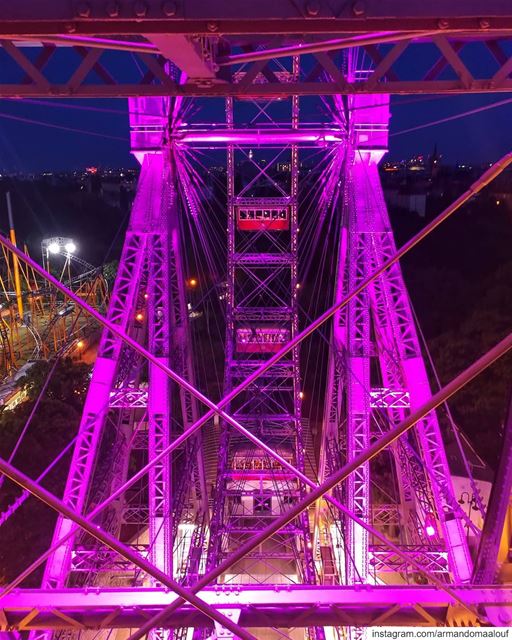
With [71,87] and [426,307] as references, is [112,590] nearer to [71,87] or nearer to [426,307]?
[71,87]

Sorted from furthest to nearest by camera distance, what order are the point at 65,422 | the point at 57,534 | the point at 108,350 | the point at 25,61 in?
the point at 65,422 < the point at 108,350 < the point at 57,534 < the point at 25,61

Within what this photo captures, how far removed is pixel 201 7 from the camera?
1.93 meters

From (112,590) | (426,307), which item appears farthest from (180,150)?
(426,307)

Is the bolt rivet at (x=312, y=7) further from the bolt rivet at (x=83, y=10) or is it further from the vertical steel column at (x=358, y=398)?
the vertical steel column at (x=358, y=398)

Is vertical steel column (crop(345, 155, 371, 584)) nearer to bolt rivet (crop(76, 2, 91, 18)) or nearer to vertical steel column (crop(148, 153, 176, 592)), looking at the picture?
vertical steel column (crop(148, 153, 176, 592))

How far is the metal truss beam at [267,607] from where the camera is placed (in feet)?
10.3

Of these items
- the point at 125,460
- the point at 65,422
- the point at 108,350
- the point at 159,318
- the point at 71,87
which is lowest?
the point at 71,87

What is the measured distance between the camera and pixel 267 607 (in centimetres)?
323

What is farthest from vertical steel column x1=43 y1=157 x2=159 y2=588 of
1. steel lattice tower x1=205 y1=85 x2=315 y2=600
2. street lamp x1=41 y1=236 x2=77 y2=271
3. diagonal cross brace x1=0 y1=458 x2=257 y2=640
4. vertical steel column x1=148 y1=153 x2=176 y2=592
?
street lamp x1=41 y1=236 x2=77 y2=271

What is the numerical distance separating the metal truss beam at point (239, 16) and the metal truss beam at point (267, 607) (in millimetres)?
2806

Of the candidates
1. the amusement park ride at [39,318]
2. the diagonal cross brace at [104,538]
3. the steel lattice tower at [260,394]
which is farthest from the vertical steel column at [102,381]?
the amusement park ride at [39,318]

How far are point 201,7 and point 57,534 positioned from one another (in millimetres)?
5944

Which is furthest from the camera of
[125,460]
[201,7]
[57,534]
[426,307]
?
[426,307]

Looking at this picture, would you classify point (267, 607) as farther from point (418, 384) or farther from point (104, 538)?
point (418, 384)
